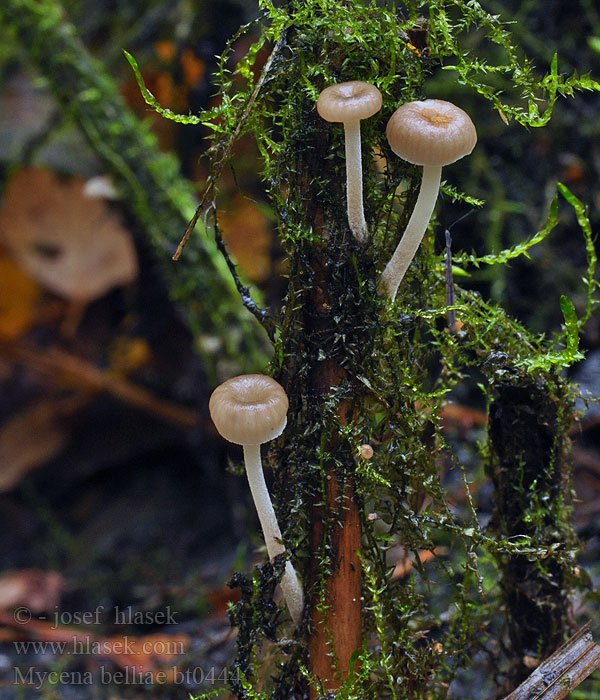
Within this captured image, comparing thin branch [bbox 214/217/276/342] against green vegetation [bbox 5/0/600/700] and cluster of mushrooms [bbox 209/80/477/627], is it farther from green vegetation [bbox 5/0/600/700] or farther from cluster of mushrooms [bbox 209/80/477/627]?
cluster of mushrooms [bbox 209/80/477/627]

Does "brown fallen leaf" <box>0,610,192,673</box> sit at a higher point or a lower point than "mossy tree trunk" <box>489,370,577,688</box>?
lower

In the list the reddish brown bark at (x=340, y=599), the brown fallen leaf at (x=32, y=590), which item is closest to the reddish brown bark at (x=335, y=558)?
the reddish brown bark at (x=340, y=599)

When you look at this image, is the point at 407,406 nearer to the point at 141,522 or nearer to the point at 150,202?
the point at 150,202

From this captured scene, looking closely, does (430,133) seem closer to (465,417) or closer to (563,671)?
(563,671)

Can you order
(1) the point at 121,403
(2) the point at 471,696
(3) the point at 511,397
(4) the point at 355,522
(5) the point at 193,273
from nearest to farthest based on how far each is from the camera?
1. (4) the point at 355,522
2. (3) the point at 511,397
3. (2) the point at 471,696
4. (5) the point at 193,273
5. (1) the point at 121,403

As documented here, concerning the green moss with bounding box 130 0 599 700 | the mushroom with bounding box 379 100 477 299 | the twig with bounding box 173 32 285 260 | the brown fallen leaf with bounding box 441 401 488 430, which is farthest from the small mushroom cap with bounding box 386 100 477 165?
the brown fallen leaf with bounding box 441 401 488 430

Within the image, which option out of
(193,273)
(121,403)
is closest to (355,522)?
(193,273)

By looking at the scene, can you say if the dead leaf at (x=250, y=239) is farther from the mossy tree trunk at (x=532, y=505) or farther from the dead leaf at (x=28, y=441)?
the mossy tree trunk at (x=532, y=505)
